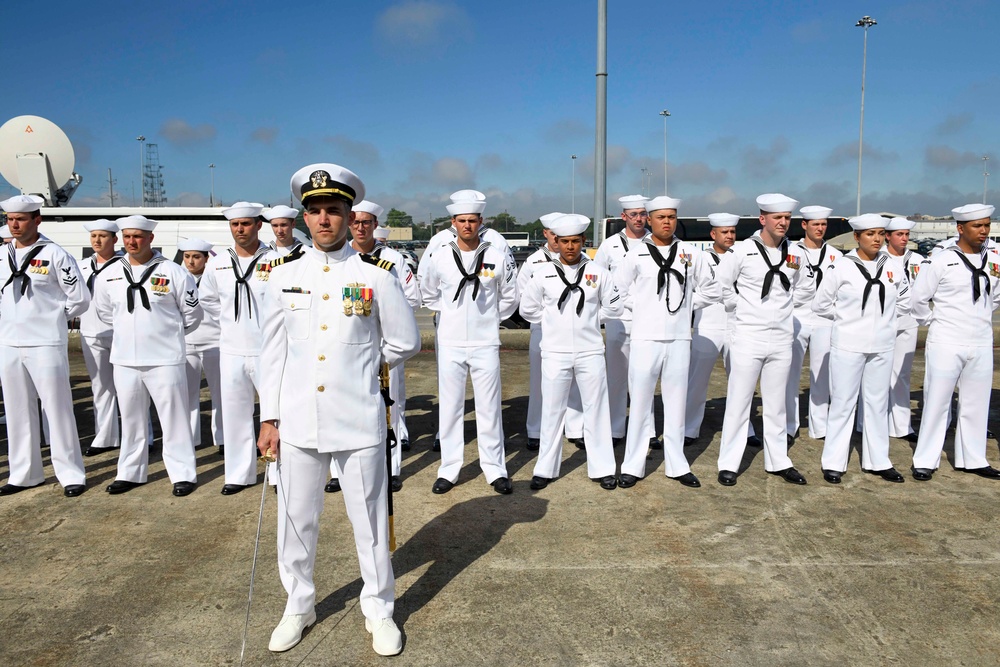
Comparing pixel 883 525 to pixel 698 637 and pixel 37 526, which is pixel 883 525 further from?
pixel 37 526

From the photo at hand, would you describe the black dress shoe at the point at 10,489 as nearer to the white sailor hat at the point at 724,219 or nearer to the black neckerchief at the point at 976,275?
the white sailor hat at the point at 724,219

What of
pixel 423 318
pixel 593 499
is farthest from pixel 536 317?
pixel 423 318

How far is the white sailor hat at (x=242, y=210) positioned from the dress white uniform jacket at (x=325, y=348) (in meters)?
2.72

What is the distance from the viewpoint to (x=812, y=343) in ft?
24.4

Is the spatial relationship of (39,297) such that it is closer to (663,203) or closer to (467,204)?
(467,204)

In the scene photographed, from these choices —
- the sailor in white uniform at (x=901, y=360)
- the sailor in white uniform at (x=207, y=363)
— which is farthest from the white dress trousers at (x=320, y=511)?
the sailor in white uniform at (x=901, y=360)

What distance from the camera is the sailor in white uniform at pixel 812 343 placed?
709cm

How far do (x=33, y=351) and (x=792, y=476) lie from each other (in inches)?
236

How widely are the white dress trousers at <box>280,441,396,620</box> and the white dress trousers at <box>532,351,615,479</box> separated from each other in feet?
7.81

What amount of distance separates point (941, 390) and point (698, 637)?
150 inches

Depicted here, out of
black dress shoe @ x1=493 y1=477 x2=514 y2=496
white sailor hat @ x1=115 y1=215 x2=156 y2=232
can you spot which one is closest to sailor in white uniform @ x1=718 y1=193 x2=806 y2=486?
black dress shoe @ x1=493 y1=477 x2=514 y2=496

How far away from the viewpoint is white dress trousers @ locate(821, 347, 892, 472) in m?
5.93

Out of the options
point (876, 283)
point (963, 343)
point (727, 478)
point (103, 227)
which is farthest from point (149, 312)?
point (963, 343)

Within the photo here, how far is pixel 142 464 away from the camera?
19.0 ft
